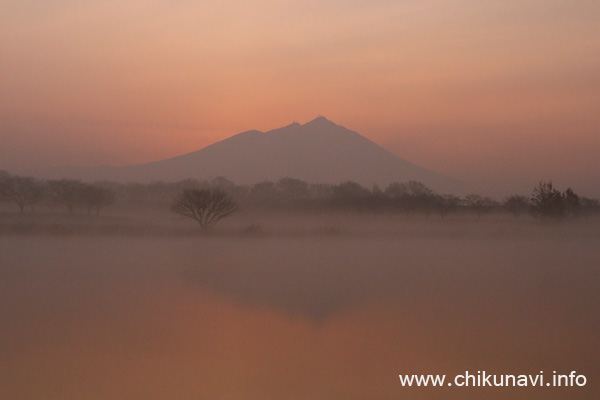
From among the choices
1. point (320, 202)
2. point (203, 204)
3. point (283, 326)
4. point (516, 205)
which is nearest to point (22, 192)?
point (203, 204)

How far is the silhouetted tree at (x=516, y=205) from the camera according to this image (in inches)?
2483

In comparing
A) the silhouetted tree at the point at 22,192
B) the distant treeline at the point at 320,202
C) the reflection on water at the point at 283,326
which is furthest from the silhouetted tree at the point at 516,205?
the silhouetted tree at the point at 22,192

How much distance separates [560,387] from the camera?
8273 millimetres

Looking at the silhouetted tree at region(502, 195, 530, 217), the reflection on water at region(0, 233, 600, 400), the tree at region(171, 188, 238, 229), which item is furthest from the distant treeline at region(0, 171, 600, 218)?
Result: the reflection on water at region(0, 233, 600, 400)

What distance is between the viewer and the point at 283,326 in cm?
1205

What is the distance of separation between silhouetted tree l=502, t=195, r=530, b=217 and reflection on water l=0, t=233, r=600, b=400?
40.8 meters

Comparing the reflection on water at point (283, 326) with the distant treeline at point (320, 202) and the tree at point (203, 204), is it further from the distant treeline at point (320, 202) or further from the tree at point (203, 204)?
the distant treeline at point (320, 202)

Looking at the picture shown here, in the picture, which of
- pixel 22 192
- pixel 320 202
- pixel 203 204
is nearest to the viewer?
pixel 203 204

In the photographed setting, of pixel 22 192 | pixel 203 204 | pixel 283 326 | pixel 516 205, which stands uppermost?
pixel 22 192

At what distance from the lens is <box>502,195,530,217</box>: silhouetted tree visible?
63.1 m

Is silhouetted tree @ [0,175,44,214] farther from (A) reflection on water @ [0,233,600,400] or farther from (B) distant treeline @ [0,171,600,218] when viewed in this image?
(A) reflection on water @ [0,233,600,400]

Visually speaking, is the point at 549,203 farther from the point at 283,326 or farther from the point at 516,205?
the point at 283,326

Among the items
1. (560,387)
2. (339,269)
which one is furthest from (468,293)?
(560,387)

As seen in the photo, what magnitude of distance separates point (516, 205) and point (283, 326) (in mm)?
57337
